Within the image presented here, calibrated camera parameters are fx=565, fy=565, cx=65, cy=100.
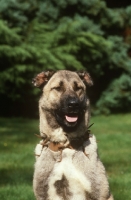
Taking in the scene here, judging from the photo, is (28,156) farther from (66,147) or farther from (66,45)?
(66,45)

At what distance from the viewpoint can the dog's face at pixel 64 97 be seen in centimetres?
558

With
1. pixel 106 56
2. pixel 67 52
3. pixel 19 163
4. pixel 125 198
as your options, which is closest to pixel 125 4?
Answer: pixel 106 56

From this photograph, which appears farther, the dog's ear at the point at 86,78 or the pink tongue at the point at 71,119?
the dog's ear at the point at 86,78

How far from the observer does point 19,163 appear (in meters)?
10.0

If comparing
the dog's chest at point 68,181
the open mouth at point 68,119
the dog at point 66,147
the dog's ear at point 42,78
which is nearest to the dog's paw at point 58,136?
the dog at point 66,147

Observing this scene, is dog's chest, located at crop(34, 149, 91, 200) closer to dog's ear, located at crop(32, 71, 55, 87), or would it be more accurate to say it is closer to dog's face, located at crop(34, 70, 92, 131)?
dog's face, located at crop(34, 70, 92, 131)

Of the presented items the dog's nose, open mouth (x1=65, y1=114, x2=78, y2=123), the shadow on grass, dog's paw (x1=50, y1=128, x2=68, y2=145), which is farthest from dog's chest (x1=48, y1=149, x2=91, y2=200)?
the shadow on grass

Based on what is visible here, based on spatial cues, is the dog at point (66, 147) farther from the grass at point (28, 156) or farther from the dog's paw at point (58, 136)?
the grass at point (28, 156)

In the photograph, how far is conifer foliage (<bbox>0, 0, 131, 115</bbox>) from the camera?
18.6 metres

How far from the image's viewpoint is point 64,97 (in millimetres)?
→ 5656

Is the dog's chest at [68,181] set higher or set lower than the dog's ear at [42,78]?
lower

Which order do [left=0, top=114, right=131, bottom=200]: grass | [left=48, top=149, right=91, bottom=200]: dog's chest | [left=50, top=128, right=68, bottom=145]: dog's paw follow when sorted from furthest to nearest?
1. [left=0, top=114, right=131, bottom=200]: grass
2. [left=50, top=128, right=68, bottom=145]: dog's paw
3. [left=48, top=149, right=91, bottom=200]: dog's chest

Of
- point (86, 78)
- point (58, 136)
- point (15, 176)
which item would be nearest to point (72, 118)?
point (58, 136)

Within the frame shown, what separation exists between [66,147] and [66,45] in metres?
14.2
